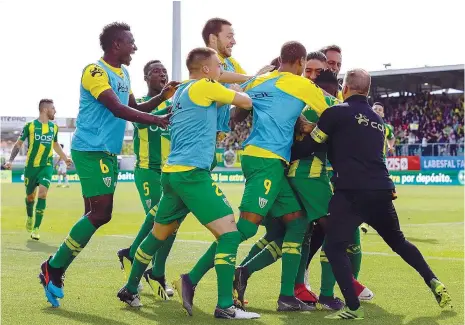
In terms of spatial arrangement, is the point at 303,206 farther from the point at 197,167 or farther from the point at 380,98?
the point at 380,98

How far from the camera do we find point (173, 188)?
6.43 m

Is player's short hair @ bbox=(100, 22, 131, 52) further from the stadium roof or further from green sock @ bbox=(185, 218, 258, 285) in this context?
the stadium roof

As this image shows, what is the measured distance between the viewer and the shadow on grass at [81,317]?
6.22m

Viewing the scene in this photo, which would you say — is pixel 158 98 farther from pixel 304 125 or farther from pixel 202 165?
pixel 304 125

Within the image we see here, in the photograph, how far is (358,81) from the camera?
255 inches

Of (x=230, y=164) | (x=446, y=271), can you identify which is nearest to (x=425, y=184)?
(x=230, y=164)

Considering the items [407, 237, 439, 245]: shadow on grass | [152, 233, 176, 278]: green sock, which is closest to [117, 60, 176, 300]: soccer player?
[152, 233, 176, 278]: green sock

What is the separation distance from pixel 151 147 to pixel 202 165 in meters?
2.31

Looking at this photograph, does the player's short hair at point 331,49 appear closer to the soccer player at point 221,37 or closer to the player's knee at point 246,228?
the soccer player at point 221,37

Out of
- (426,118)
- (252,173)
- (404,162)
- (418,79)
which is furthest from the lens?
(426,118)

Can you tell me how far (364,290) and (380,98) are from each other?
46983 millimetres

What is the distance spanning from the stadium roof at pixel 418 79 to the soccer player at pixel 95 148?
121 feet

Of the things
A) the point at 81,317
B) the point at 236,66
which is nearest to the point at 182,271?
the point at 236,66

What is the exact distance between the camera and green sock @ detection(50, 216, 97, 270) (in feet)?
23.0
